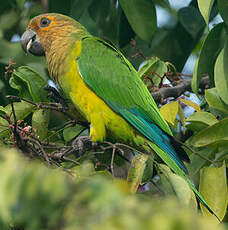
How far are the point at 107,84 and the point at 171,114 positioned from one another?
575 millimetres

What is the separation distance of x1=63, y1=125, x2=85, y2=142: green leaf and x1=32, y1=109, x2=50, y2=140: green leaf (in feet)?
0.55

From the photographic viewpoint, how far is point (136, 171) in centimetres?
186

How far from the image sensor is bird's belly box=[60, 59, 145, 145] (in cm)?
271

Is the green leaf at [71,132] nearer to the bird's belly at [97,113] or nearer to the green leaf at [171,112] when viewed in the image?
the bird's belly at [97,113]

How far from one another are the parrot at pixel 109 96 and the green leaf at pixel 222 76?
0.39 metres

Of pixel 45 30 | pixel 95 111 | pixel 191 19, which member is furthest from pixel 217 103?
pixel 45 30

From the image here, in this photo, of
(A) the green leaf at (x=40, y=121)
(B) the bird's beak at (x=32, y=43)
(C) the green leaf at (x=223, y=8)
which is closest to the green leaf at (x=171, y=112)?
(C) the green leaf at (x=223, y=8)

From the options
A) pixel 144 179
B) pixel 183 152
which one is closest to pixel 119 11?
pixel 183 152

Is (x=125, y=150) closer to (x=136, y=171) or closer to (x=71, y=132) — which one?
(x=71, y=132)

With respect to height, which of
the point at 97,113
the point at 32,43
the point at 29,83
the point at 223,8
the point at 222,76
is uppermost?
the point at 223,8

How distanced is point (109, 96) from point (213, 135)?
76 cm

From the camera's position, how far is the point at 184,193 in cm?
181

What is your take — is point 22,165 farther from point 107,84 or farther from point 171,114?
point 107,84

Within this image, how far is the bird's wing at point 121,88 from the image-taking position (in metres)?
2.69
